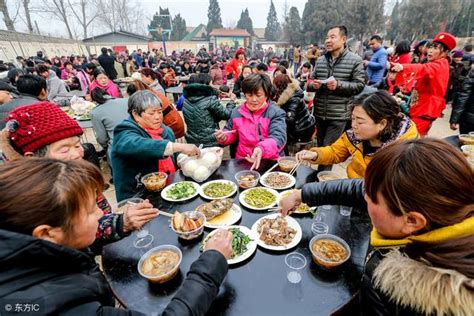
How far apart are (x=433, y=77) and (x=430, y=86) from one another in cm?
16

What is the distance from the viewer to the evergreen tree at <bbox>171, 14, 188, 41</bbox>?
6662cm

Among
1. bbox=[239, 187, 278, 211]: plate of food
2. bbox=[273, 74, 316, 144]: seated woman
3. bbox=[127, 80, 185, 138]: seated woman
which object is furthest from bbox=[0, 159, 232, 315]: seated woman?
bbox=[273, 74, 316, 144]: seated woman

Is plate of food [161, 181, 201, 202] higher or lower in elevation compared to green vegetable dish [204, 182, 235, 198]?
higher

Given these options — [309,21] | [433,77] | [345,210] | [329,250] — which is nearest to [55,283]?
[329,250]

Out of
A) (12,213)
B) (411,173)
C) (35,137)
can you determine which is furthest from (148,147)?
(411,173)

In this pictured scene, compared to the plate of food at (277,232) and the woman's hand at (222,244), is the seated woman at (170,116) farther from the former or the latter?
the woman's hand at (222,244)

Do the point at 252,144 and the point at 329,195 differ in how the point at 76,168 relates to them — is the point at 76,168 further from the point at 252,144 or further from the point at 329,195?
the point at 252,144

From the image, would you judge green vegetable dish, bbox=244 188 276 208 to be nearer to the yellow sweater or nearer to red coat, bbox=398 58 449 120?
the yellow sweater

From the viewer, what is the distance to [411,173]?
99cm

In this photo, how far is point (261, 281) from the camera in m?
1.48

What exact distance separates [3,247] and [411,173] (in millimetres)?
1520

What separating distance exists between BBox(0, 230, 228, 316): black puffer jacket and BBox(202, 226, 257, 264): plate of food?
463mm

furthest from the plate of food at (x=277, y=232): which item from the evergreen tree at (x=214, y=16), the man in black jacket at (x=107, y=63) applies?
the evergreen tree at (x=214, y=16)

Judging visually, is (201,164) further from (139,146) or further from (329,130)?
(329,130)
